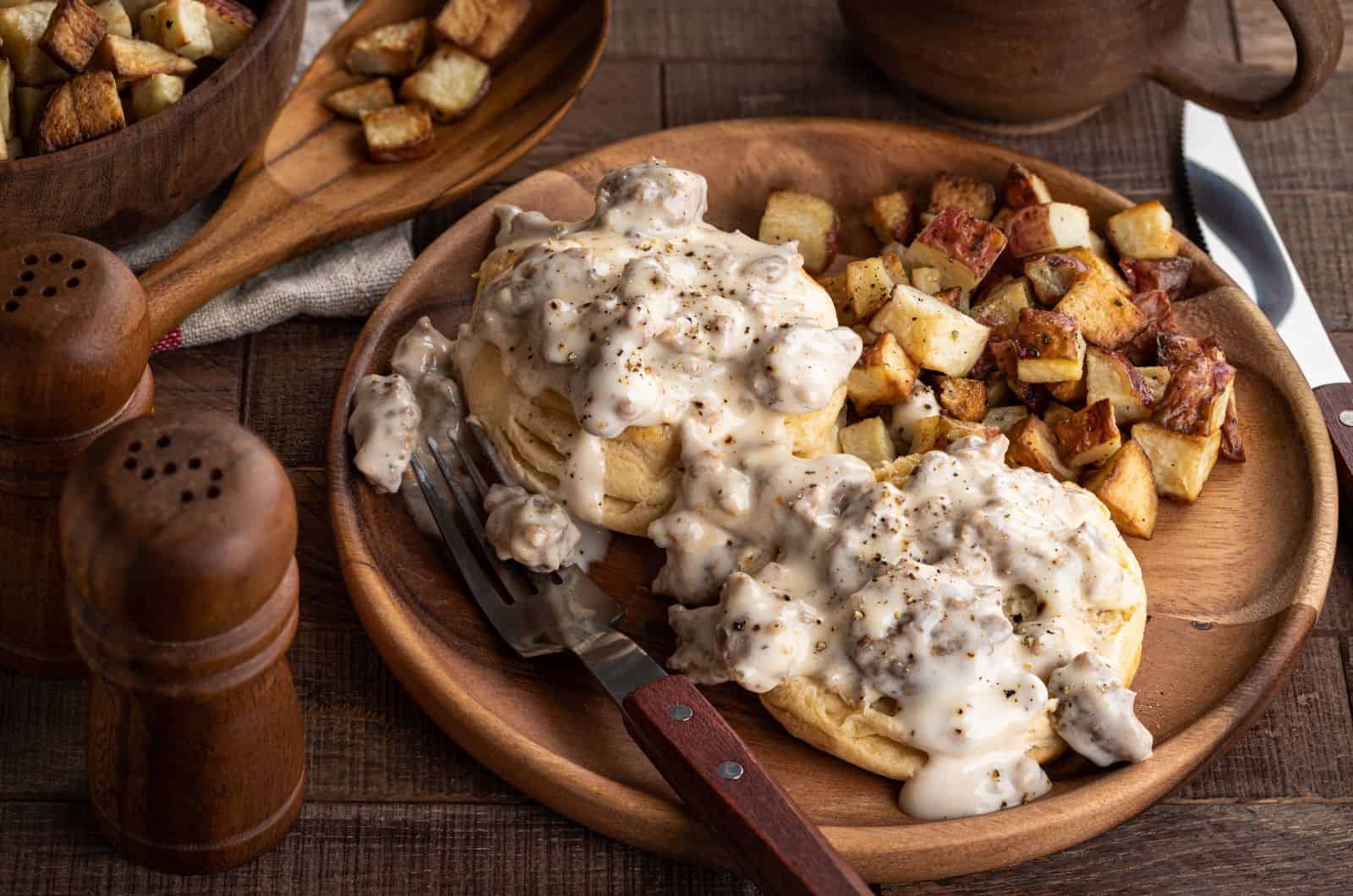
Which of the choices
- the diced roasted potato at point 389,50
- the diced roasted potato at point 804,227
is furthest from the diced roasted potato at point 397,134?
the diced roasted potato at point 804,227

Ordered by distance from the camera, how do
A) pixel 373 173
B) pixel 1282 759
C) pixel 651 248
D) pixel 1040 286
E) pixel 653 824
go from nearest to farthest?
pixel 653 824
pixel 1282 759
pixel 651 248
pixel 1040 286
pixel 373 173

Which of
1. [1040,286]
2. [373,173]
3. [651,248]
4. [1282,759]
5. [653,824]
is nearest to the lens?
[653,824]

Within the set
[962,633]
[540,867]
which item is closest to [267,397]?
[540,867]

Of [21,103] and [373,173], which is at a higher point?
[21,103]

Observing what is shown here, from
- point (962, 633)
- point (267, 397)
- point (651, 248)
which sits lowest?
point (267, 397)

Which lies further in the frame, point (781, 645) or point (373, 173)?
point (373, 173)

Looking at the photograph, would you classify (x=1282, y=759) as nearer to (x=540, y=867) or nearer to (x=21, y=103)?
(x=540, y=867)
